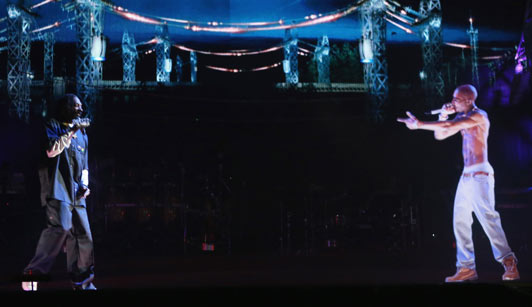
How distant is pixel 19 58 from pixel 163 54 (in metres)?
4.32

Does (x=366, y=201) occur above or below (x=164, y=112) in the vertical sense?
below

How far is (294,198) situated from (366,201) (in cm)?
172

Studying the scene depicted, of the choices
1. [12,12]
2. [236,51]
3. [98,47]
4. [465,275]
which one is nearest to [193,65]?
[236,51]

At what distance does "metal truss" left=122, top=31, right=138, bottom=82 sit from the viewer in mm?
15954

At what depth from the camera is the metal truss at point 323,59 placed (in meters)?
17.1

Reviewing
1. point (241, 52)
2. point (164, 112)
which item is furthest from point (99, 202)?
point (241, 52)

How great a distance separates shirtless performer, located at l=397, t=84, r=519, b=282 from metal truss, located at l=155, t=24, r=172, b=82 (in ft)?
31.3

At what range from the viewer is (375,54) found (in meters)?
14.7

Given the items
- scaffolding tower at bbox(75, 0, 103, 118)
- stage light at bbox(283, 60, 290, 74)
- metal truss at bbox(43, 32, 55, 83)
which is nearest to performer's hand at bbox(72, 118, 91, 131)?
scaffolding tower at bbox(75, 0, 103, 118)

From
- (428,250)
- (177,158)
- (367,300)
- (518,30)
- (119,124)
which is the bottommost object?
(428,250)

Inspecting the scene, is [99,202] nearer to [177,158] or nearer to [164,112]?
[177,158]

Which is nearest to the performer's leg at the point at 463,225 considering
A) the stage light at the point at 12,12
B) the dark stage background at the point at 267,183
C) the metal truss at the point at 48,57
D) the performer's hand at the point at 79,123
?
the dark stage background at the point at 267,183

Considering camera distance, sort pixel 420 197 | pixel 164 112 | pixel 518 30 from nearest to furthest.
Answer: pixel 420 197 → pixel 518 30 → pixel 164 112

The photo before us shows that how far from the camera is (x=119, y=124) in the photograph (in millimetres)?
13844
